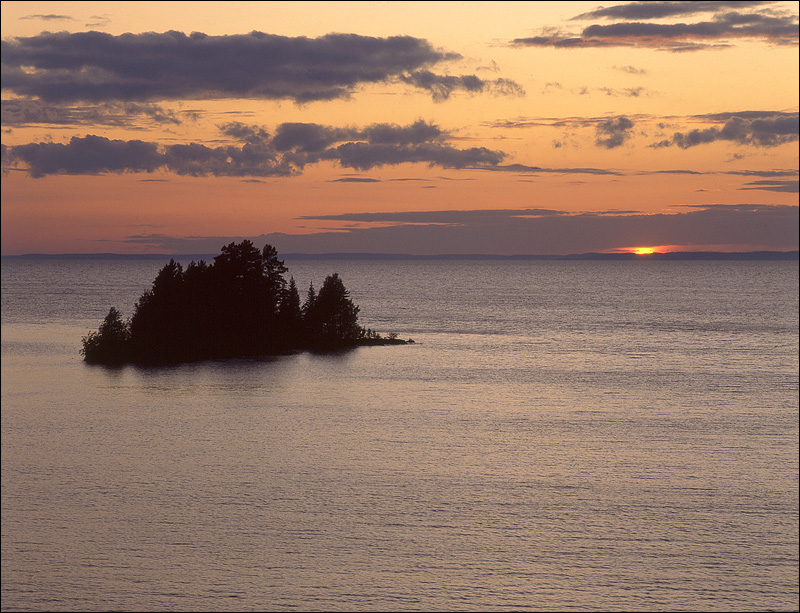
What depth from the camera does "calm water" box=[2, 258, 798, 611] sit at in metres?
43.7

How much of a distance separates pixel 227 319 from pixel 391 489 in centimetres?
6589

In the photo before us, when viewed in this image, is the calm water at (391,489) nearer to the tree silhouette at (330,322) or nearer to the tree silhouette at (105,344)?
the tree silhouette at (105,344)

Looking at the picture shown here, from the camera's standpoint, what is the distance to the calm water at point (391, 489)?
4369 centimetres

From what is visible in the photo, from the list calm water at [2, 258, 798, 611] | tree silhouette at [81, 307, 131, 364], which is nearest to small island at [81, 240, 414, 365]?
tree silhouette at [81, 307, 131, 364]

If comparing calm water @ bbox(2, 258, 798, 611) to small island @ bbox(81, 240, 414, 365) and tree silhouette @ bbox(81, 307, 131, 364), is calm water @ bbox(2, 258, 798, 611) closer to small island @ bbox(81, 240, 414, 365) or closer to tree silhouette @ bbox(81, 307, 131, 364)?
tree silhouette @ bbox(81, 307, 131, 364)

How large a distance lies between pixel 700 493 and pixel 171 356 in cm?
7417

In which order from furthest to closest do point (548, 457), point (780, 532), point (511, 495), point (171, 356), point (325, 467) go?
point (171, 356)
point (548, 457)
point (325, 467)
point (511, 495)
point (780, 532)

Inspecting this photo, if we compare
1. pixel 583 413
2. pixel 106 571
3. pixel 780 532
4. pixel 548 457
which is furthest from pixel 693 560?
pixel 583 413

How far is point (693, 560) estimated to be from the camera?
47094 mm

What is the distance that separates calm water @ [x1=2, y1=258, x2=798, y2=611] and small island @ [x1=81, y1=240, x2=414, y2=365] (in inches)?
195

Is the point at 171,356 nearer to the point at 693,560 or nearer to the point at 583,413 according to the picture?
the point at 583,413

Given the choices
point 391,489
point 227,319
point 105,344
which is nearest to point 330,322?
point 227,319

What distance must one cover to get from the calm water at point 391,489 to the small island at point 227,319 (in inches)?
195

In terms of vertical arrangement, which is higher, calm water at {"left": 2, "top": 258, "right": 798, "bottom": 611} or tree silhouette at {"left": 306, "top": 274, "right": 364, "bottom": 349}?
tree silhouette at {"left": 306, "top": 274, "right": 364, "bottom": 349}
